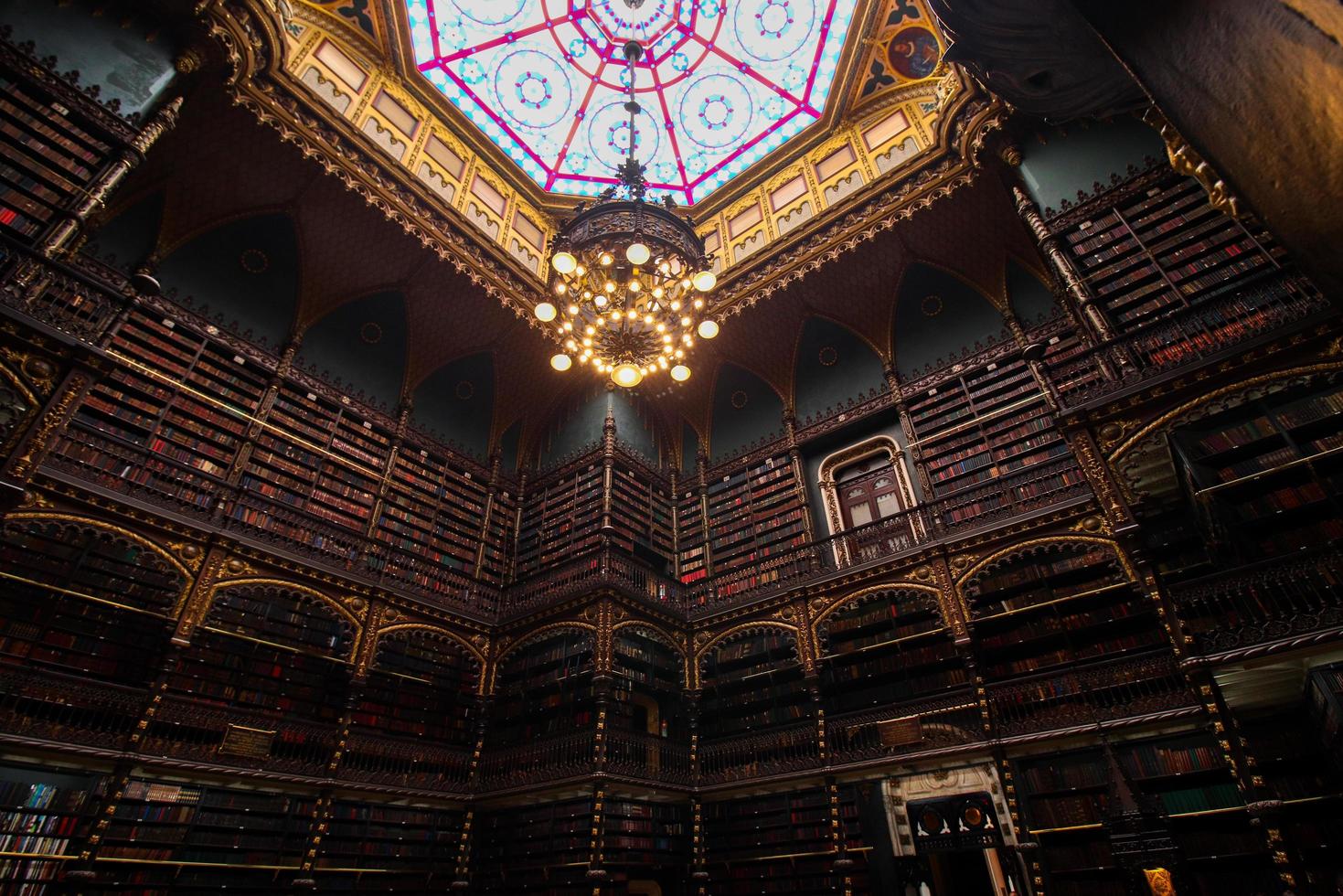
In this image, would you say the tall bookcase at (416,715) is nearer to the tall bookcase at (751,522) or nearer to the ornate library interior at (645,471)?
the ornate library interior at (645,471)

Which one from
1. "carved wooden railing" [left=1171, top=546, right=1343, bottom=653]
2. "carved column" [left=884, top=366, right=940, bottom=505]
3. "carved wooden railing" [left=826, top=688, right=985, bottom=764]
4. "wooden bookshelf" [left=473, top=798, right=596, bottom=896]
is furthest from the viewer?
"carved column" [left=884, top=366, right=940, bottom=505]

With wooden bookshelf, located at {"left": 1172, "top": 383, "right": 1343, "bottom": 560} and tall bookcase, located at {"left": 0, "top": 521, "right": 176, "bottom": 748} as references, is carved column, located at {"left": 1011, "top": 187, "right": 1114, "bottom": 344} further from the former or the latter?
tall bookcase, located at {"left": 0, "top": 521, "right": 176, "bottom": 748}

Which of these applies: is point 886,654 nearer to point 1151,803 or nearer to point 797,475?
point 797,475

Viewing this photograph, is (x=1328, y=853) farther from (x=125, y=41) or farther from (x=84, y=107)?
(x=125, y=41)

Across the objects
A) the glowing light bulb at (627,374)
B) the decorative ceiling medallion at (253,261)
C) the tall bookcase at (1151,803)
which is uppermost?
the decorative ceiling medallion at (253,261)

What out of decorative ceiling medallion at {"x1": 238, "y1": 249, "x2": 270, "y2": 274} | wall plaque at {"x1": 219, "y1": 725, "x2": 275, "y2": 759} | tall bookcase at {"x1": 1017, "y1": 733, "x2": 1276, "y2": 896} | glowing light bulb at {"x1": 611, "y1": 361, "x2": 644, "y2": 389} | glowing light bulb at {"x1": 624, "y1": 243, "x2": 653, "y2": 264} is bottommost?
tall bookcase at {"x1": 1017, "y1": 733, "x2": 1276, "y2": 896}

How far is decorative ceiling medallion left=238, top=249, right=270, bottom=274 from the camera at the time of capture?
9.53 m

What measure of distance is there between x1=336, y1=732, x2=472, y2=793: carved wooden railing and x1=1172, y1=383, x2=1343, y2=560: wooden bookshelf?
8966 millimetres

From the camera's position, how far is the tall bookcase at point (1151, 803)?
5.50 m

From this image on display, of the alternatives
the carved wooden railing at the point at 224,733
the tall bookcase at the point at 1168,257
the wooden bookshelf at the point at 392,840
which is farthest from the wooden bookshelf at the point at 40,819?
the tall bookcase at the point at 1168,257

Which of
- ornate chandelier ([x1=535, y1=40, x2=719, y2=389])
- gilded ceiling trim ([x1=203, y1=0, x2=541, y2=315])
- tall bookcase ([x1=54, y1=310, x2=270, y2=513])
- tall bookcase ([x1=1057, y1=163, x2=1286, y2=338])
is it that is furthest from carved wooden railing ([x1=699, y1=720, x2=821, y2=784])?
gilded ceiling trim ([x1=203, y1=0, x2=541, y2=315])

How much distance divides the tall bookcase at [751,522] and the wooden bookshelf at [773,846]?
2.99 m

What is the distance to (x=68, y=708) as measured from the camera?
629cm

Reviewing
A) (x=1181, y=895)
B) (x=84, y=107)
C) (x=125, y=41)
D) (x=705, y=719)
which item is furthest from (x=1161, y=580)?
(x=125, y=41)
